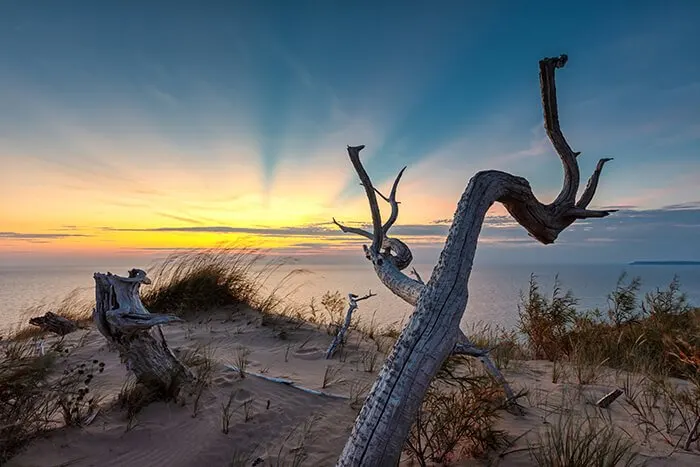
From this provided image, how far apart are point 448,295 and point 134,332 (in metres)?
2.98

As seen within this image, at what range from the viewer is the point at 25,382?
3.33 m

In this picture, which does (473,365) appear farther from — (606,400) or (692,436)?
(692,436)

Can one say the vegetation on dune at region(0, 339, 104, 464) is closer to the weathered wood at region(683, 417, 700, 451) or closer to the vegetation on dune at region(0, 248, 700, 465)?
the vegetation on dune at region(0, 248, 700, 465)

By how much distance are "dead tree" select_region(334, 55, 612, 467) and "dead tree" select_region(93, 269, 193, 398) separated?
221cm

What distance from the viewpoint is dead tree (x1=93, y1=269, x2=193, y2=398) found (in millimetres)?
3648

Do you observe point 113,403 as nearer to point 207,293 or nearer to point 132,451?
point 132,451

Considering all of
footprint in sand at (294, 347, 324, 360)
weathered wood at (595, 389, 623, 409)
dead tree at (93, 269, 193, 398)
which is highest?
dead tree at (93, 269, 193, 398)

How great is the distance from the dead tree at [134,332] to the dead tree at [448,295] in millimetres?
2211

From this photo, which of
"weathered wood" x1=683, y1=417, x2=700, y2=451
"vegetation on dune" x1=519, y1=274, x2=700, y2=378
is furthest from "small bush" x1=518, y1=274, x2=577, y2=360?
"weathered wood" x1=683, y1=417, x2=700, y2=451

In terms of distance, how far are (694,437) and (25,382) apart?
5.55 metres

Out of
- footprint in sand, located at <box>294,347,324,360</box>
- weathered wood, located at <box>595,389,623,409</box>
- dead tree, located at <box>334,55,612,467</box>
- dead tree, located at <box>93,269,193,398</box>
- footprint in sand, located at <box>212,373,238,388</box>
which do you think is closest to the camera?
dead tree, located at <box>334,55,612,467</box>

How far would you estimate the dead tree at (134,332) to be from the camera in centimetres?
365

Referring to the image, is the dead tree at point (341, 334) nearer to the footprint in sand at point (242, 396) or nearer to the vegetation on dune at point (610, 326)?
the footprint in sand at point (242, 396)

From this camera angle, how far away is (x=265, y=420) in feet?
12.5
